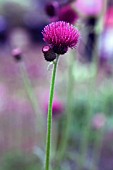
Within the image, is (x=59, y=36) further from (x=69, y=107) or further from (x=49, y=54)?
(x=69, y=107)

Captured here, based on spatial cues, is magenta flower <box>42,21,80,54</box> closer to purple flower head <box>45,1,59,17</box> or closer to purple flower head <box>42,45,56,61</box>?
purple flower head <box>42,45,56,61</box>

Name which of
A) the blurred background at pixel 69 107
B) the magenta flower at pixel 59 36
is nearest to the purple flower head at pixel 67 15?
the blurred background at pixel 69 107

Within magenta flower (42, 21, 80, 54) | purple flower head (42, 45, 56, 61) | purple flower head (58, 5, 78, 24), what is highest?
purple flower head (58, 5, 78, 24)

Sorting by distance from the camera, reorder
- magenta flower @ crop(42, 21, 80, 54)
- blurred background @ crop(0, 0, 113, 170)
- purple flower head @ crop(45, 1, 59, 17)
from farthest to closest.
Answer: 1. blurred background @ crop(0, 0, 113, 170)
2. purple flower head @ crop(45, 1, 59, 17)
3. magenta flower @ crop(42, 21, 80, 54)

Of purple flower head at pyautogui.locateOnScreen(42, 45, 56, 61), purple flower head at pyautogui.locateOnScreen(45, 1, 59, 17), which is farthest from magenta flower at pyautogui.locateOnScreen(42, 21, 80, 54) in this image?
purple flower head at pyautogui.locateOnScreen(45, 1, 59, 17)

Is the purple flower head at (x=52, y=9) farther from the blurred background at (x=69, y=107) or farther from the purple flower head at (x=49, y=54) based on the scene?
the purple flower head at (x=49, y=54)

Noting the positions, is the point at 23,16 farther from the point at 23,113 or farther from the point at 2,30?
the point at 23,113

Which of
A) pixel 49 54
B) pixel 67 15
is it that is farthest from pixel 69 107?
pixel 49 54
